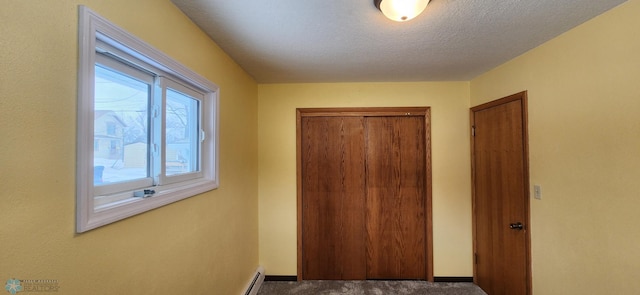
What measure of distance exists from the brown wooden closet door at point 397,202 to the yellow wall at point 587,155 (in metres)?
0.94

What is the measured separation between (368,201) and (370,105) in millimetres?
1053

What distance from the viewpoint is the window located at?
0.75 m

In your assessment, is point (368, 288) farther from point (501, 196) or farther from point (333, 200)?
point (501, 196)

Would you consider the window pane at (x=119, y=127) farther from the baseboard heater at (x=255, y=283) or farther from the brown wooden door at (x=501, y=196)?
the brown wooden door at (x=501, y=196)

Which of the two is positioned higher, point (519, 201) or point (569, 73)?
point (569, 73)

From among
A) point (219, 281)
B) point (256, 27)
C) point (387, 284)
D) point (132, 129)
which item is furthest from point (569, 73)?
point (219, 281)

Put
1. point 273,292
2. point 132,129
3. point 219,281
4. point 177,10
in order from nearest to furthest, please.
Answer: point 132,129, point 177,10, point 219,281, point 273,292

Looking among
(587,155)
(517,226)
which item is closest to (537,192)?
(517,226)

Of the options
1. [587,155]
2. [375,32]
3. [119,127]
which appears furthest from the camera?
[375,32]

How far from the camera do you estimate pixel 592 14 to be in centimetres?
127

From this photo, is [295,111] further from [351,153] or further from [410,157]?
[410,157]

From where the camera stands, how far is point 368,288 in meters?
2.35

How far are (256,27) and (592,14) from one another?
6.27 feet

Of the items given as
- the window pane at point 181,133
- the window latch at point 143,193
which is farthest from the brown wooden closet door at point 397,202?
the window latch at point 143,193
